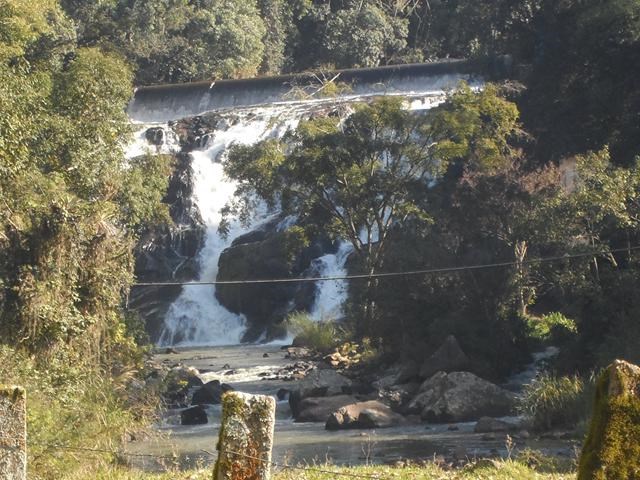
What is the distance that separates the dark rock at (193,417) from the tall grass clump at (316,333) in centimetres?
1132

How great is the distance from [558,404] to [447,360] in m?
6.60

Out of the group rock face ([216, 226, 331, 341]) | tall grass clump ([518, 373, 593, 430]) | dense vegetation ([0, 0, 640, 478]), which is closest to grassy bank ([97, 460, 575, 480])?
dense vegetation ([0, 0, 640, 478])

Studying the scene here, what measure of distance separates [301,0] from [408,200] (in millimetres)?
40469

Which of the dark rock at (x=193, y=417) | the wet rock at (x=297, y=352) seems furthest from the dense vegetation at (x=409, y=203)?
the wet rock at (x=297, y=352)

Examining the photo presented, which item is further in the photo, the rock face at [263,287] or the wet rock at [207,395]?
the rock face at [263,287]

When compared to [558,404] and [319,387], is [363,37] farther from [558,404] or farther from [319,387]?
[558,404]

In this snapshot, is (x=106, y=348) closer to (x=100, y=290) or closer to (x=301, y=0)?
(x=100, y=290)

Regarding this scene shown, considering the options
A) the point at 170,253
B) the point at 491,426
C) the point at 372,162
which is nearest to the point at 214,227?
the point at 170,253

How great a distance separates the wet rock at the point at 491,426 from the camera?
77.2 feet

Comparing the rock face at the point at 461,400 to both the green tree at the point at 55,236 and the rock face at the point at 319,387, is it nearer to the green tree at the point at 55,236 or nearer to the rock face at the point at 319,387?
the rock face at the point at 319,387

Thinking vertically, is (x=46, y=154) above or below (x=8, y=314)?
above

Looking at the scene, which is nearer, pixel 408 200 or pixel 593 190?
pixel 593 190

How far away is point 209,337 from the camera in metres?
44.1

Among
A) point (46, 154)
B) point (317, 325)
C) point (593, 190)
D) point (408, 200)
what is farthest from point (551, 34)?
point (46, 154)
